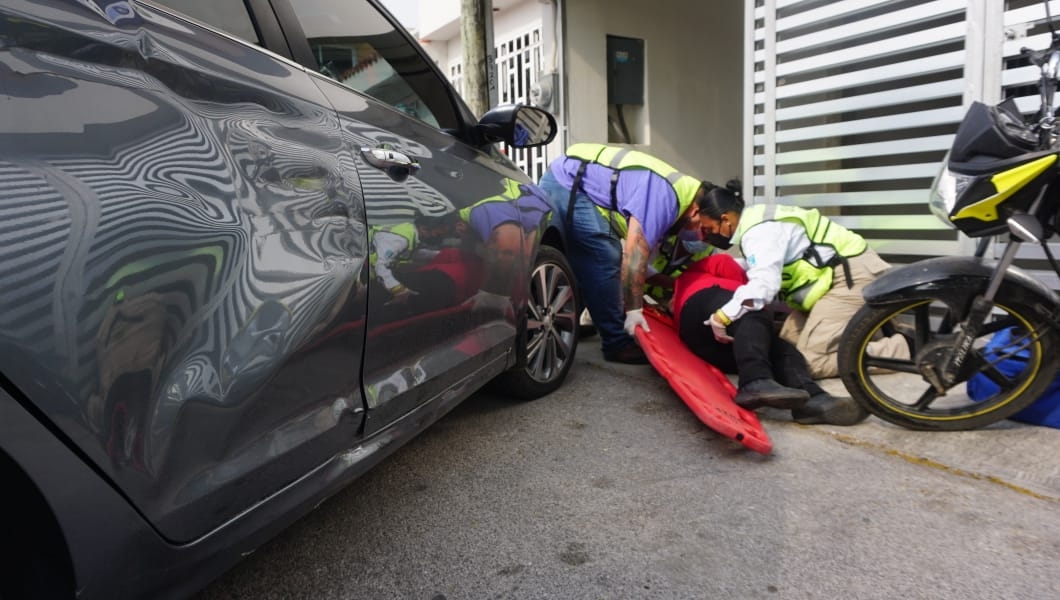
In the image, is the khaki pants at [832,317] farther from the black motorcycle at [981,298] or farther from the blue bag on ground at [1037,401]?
the blue bag on ground at [1037,401]

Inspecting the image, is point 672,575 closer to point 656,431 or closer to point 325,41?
point 656,431

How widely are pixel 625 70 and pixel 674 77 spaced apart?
0.71 meters

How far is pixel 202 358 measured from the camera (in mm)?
1246

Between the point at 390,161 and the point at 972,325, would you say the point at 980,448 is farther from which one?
the point at 390,161

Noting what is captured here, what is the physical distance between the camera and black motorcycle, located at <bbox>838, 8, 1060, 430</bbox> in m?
2.35

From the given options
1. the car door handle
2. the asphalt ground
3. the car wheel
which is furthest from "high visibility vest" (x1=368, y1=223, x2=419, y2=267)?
the car wheel

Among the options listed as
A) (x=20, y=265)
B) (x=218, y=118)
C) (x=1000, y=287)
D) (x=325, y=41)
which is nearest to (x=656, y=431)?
(x=1000, y=287)

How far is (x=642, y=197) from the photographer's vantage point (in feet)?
12.5

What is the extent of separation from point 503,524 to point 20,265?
4.94 ft

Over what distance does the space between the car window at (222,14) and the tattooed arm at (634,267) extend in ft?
8.03

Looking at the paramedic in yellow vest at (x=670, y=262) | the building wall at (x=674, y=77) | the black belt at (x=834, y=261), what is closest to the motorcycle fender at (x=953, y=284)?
the black belt at (x=834, y=261)

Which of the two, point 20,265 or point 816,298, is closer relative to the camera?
point 20,265

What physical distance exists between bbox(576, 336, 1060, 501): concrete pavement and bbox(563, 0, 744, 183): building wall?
197 inches

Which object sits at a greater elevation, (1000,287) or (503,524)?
(1000,287)
